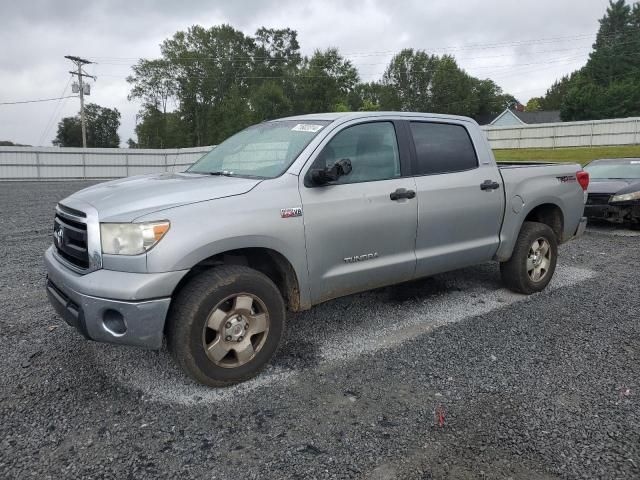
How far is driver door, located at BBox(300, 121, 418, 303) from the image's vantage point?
11.5 feet

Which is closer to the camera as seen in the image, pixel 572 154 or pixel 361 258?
pixel 361 258

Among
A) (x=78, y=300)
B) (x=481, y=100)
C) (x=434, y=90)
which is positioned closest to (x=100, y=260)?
(x=78, y=300)

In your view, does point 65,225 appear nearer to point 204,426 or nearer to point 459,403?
point 204,426

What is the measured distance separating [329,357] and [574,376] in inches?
67.8

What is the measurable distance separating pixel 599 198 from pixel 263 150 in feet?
26.0

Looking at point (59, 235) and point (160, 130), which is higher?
point (160, 130)

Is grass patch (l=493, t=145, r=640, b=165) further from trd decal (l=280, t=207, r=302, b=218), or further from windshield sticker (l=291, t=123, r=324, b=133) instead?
trd decal (l=280, t=207, r=302, b=218)

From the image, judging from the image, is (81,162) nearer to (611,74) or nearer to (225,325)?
(225,325)

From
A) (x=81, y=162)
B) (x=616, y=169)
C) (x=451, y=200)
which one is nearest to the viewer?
(x=451, y=200)

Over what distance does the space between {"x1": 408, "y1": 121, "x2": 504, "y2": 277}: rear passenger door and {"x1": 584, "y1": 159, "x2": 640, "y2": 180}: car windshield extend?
6.88 meters

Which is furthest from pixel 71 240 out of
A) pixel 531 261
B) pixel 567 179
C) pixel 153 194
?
pixel 567 179

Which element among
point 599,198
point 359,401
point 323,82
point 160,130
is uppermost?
point 323,82

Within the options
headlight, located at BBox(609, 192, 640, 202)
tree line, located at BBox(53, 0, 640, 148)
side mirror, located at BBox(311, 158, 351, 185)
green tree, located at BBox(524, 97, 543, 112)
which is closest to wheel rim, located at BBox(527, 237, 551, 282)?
side mirror, located at BBox(311, 158, 351, 185)

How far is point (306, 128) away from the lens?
3883mm
